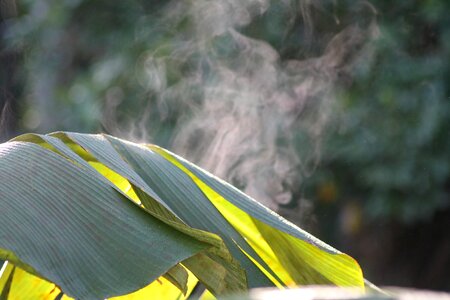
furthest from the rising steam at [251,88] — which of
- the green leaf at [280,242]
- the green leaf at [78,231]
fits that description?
the green leaf at [78,231]

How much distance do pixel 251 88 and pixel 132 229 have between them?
2.90m

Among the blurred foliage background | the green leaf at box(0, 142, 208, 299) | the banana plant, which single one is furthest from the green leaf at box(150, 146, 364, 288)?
the blurred foliage background

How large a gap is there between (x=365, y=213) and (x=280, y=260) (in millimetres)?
3100

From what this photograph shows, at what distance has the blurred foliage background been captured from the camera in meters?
3.54

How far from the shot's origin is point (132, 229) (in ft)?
2.73

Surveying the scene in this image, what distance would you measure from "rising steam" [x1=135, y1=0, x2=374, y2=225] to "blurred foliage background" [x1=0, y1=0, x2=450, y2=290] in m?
0.02

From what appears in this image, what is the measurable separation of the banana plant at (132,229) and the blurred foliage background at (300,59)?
2.39 metres

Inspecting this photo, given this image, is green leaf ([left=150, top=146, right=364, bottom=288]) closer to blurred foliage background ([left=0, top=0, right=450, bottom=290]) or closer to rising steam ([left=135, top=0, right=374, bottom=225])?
rising steam ([left=135, top=0, right=374, bottom=225])

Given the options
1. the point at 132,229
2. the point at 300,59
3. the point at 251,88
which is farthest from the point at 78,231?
the point at 300,59

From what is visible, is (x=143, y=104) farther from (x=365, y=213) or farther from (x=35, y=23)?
(x=365, y=213)

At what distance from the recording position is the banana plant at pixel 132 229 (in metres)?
0.77

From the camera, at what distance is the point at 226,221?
1.04 m

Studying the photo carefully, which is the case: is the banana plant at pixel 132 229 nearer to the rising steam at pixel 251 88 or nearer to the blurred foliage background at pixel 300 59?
the rising steam at pixel 251 88

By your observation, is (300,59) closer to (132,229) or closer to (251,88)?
(251,88)
